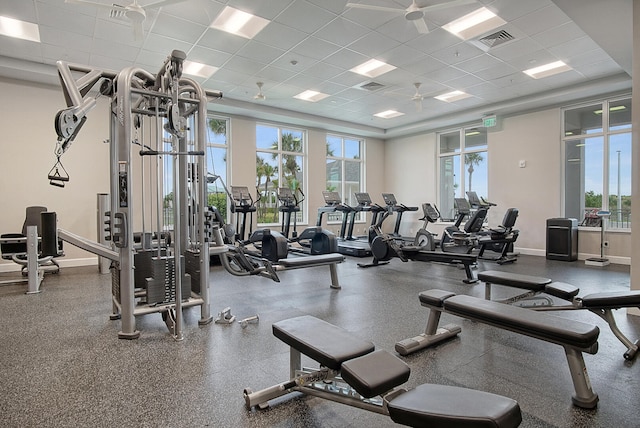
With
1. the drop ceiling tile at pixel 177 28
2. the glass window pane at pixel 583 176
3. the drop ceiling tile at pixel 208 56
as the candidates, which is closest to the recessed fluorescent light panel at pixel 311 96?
the drop ceiling tile at pixel 208 56

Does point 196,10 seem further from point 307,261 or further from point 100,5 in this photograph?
point 307,261

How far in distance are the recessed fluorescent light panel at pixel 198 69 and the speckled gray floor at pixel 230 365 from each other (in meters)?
3.84

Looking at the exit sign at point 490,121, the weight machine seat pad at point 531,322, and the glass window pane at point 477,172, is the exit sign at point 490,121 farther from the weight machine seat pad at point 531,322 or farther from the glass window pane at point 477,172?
the weight machine seat pad at point 531,322

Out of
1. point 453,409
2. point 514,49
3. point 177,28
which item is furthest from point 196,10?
point 453,409

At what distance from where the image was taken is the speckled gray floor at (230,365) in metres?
1.90

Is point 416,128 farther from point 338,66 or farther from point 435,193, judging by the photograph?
point 338,66

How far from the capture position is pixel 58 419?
73.7 inches

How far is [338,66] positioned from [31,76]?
510 centimetres

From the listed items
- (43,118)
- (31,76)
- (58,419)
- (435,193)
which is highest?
(31,76)

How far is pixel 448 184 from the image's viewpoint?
10102 mm

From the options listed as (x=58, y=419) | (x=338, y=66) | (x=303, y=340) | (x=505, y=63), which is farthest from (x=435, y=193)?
(x=58, y=419)

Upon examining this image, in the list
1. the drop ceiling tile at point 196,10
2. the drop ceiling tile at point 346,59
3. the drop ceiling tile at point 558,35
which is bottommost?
the drop ceiling tile at point 196,10

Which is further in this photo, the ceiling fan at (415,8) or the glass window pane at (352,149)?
the glass window pane at (352,149)

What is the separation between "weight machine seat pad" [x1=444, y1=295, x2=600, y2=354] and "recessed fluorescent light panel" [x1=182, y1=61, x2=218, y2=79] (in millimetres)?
5424
